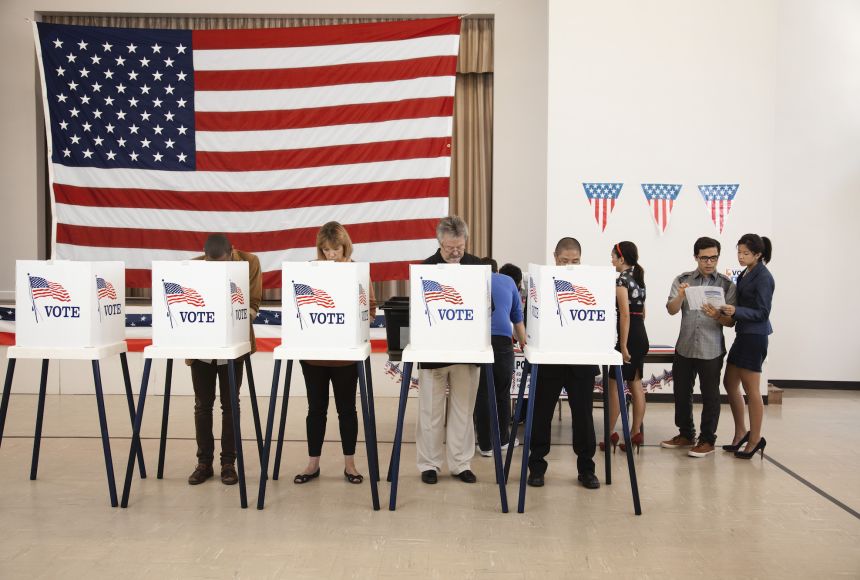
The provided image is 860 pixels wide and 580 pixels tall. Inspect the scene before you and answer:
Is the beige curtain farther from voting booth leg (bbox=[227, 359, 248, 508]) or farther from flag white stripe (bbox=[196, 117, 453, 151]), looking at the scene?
voting booth leg (bbox=[227, 359, 248, 508])

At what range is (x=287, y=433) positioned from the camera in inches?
206

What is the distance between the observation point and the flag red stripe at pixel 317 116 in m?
6.81

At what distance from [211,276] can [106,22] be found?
201 inches

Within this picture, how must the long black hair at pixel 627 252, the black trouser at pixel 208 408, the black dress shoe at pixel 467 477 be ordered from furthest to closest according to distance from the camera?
the long black hair at pixel 627 252
the black dress shoe at pixel 467 477
the black trouser at pixel 208 408

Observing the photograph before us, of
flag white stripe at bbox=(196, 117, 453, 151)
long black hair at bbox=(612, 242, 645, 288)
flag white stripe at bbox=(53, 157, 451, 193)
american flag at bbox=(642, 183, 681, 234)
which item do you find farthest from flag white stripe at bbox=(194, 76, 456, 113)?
long black hair at bbox=(612, 242, 645, 288)

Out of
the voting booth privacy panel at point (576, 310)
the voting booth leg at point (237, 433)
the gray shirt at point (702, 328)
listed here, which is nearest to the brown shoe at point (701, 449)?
the gray shirt at point (702, 328)

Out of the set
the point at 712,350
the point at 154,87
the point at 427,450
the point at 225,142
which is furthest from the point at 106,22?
the point at 712,350

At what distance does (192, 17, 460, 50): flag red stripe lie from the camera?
6.83 m

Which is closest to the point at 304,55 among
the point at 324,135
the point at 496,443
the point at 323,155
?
the point at 324,135

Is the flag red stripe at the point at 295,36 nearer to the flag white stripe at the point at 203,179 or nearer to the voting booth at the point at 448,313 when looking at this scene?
the flag white stripe at the point at 203,179

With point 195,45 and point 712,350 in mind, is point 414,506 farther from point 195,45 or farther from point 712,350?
point 195,45

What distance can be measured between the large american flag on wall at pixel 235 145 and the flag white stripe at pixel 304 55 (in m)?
0.01

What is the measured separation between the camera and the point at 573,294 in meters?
3.49

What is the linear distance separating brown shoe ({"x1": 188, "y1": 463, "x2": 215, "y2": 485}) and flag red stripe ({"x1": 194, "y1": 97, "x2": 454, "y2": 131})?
3736mm
